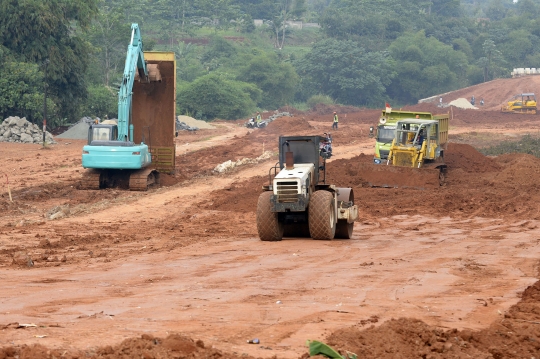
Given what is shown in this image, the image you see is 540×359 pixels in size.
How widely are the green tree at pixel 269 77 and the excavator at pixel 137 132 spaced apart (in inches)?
1987

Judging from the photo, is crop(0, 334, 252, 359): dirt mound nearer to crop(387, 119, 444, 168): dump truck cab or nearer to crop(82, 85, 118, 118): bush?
crop(387, 119, 444, 168): dump truck cab

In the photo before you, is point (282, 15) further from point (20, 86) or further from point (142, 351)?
point (142, 351)

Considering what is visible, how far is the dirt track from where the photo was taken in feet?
25.8

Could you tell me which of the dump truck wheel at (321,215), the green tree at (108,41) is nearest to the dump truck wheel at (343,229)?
the dump truck wheel at (321,215)

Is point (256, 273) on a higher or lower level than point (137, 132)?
lower

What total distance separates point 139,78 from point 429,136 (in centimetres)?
959

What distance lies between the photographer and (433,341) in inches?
310

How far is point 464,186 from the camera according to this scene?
2642 cm

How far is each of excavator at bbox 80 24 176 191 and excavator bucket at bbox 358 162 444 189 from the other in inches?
256

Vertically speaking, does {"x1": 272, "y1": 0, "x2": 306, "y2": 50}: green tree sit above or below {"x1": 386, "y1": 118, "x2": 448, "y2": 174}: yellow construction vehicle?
above

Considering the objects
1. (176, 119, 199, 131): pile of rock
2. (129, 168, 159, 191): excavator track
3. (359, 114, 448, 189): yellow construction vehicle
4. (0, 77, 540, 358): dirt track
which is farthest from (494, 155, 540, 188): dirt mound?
(176, 119, 199, 131): pile of rock

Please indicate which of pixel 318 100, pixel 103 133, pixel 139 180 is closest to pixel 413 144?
pixel 139 180

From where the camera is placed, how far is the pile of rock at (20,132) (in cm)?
4147

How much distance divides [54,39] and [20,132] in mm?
6139
